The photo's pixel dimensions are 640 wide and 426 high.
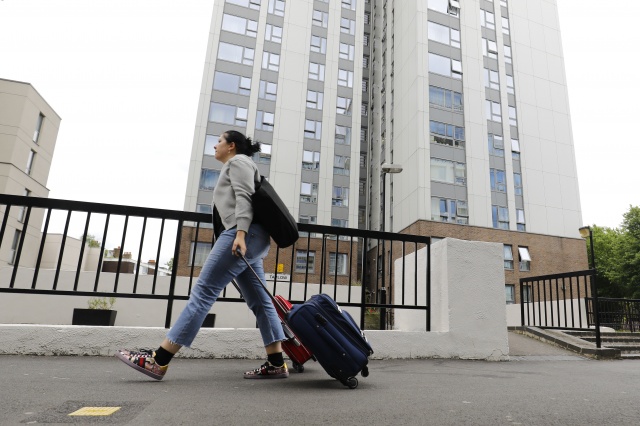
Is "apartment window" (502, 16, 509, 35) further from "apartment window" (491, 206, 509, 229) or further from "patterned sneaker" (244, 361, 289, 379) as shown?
"patterned sneaker" (244, 361, 289, 379)

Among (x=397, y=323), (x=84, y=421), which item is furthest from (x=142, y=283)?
(x=84, y=421)

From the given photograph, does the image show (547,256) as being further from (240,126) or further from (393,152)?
(240,126)

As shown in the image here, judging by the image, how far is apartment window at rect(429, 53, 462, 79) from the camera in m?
31.8

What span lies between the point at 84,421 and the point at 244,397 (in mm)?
879

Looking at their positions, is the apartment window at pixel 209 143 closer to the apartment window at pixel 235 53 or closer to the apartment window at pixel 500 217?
the apartment window at pixel 235 53

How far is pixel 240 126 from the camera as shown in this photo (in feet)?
108

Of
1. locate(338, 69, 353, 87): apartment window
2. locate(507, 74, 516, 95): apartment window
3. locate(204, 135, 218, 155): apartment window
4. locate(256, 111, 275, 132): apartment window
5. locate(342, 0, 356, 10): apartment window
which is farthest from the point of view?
locate(342, 0, 356, 10): apartment window

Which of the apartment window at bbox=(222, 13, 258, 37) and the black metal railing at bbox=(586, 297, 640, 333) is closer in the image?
the black metal railing at bbox=(586, 297, 640, 333)

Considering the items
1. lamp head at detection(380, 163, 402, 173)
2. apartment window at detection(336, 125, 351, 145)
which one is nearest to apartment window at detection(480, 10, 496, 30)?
apartment window at detection(336, 125, 351, 145)

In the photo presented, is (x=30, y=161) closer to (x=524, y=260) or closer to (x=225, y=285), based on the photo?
(x=225, y=285)

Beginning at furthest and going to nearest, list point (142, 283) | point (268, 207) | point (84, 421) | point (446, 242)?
point (142, 283) < point (446, 242) < point (268, 207) < point (84, 421)

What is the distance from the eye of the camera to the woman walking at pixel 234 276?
2875 mm

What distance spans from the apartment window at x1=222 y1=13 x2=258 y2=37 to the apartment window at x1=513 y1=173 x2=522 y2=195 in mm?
24956

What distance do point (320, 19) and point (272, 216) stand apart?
130 ft
